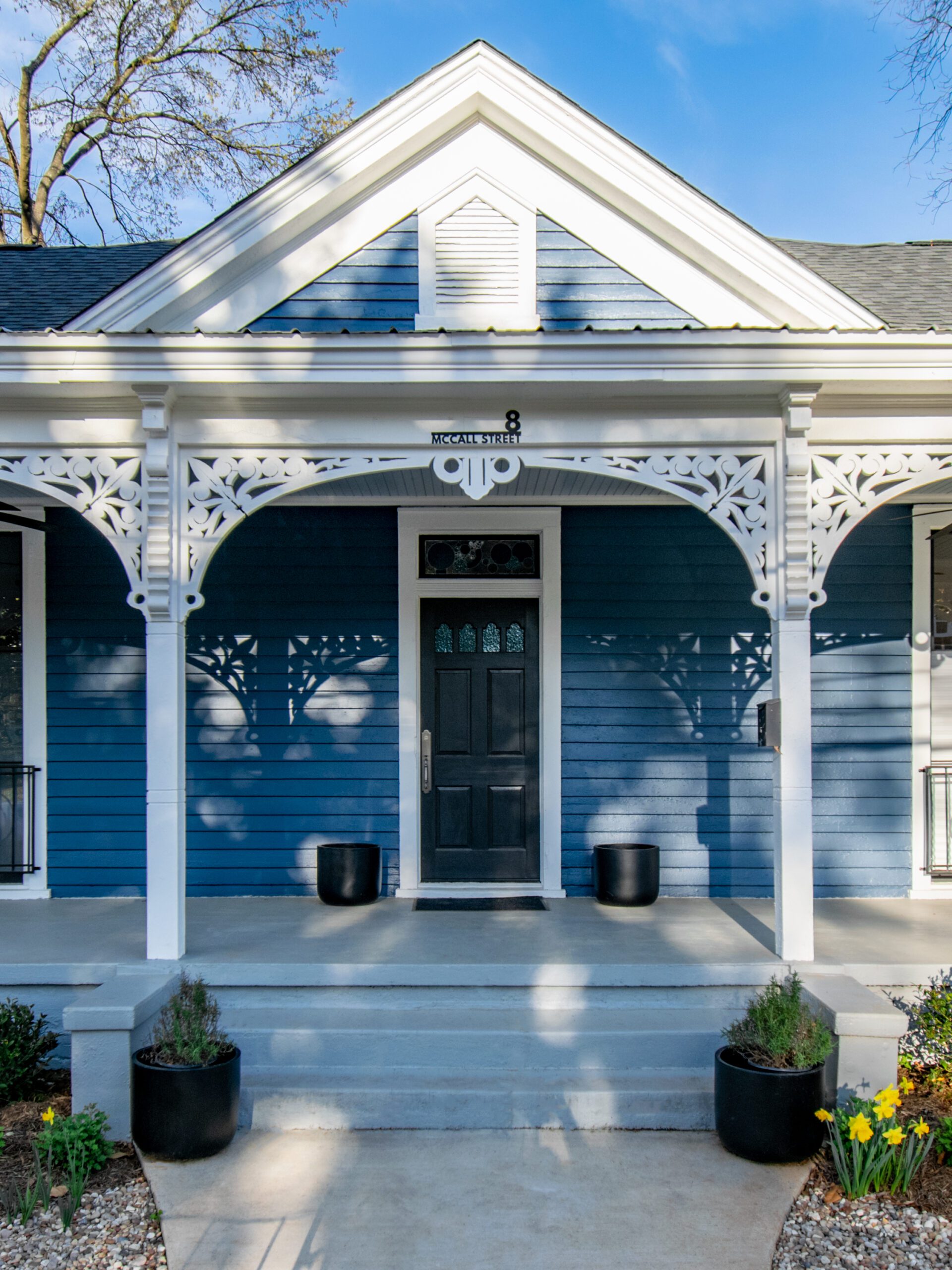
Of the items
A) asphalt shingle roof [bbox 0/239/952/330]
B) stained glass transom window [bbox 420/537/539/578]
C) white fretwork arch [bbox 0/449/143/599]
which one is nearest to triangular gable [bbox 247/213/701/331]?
asphalt shingle roof [bbox 0/239/952/330]

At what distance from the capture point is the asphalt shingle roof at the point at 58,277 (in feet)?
20.6

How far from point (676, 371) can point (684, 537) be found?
2.09 meters

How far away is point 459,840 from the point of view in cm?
670

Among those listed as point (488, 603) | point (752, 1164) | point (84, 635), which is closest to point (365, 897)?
point (488, 603)

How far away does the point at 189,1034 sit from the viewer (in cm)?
391

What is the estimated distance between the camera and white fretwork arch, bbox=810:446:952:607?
491cm

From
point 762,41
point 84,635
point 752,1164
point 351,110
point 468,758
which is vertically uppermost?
point 351,110

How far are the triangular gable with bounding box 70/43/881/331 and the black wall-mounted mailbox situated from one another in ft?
6.66

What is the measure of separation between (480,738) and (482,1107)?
282 cm

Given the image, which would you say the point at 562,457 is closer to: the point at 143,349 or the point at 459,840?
the point at 143,349

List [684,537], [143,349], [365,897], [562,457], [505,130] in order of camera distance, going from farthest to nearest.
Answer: [684,537], [365,897], [505,130], [562,457], [143,349]

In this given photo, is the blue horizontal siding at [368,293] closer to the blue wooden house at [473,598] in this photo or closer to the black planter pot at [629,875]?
the blue wooden house at [473,598]

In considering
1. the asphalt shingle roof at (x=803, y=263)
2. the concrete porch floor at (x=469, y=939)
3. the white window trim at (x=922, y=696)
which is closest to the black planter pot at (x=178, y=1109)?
the concrete porch floor at (x=469, y=939)

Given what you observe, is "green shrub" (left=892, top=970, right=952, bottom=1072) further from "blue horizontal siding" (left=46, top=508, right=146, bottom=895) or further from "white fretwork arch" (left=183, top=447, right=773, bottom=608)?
"blue horizontal siding" (left=46, top=508, right=146, bottom=895)
